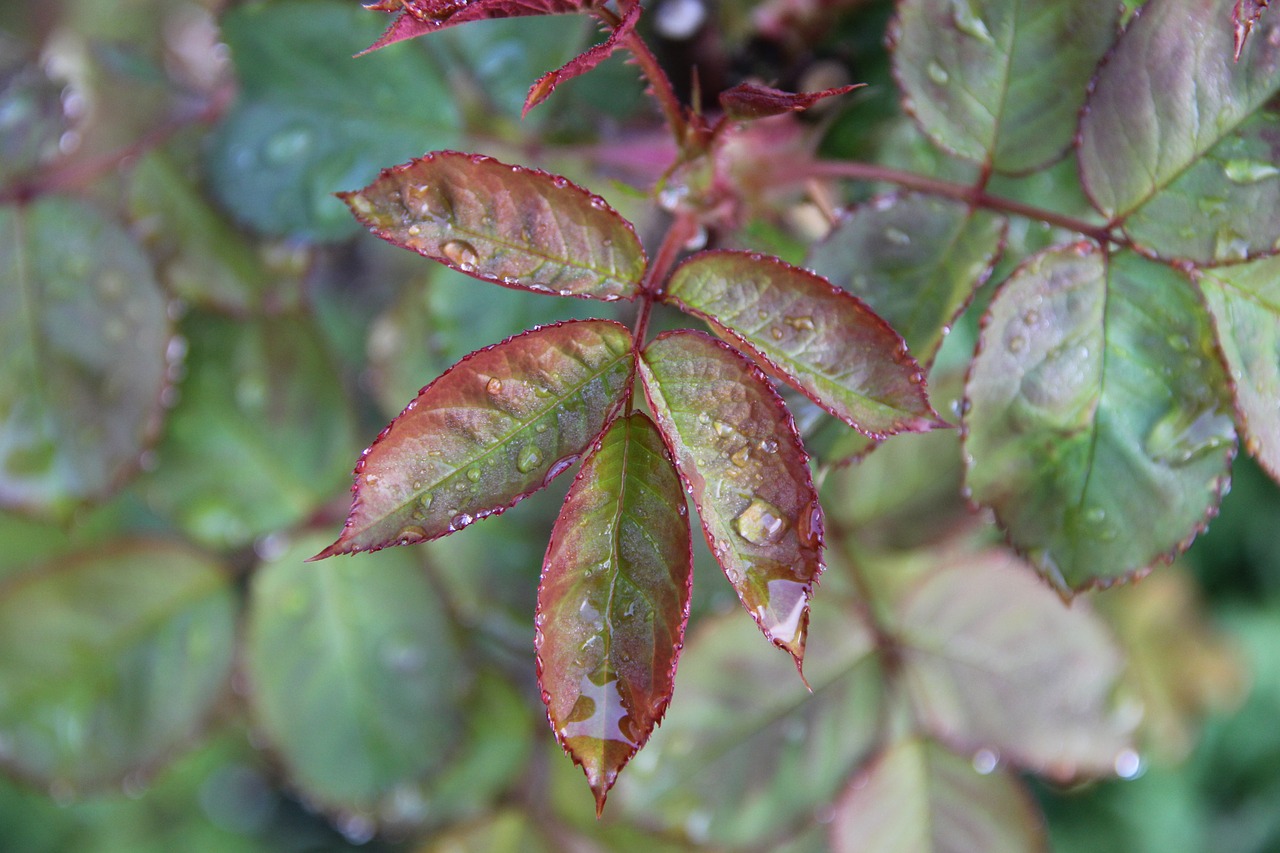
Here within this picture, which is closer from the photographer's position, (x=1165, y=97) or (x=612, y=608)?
(x=612, y=608)

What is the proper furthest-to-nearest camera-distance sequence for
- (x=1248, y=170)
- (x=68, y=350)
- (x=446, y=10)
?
1. (x=68, y=350)
2. (x=1248, y=170)
3. (x=446, y=10)

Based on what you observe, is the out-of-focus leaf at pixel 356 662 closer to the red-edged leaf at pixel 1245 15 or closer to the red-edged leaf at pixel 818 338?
the red-edged leaf at pixel 818 338

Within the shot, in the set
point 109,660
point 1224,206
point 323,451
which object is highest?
point 1224,206

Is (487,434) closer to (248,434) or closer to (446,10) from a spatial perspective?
(446,10)

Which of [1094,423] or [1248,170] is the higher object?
[1248,170]

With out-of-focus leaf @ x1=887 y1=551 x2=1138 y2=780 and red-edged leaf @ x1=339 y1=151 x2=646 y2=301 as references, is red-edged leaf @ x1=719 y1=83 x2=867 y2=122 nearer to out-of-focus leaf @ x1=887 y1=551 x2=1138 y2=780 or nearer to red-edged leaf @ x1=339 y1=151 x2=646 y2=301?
red-edged leaf @ x1=339 y1=151 x2=646 y2=301

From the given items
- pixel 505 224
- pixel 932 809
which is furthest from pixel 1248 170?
pixel 932 809

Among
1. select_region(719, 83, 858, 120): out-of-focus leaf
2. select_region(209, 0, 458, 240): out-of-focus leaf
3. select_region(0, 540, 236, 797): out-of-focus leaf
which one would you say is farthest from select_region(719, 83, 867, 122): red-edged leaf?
select_region(0, 540, 236, 797): out-of-focus leaf

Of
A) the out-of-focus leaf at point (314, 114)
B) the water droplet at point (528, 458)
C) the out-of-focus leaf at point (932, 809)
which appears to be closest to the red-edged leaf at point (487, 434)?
the water droplet at point (528, 458)
